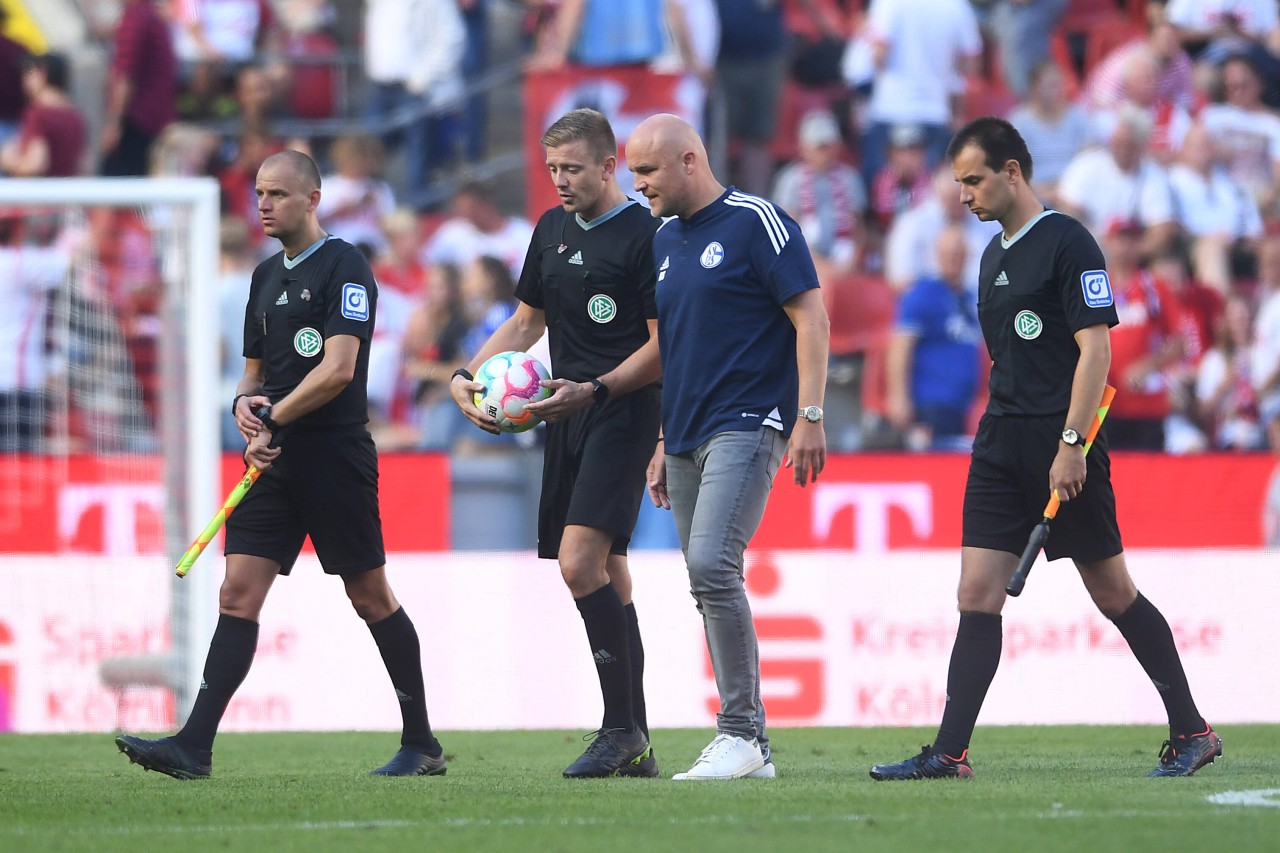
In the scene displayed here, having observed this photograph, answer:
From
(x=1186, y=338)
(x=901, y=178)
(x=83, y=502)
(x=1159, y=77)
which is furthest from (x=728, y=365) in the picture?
(x=1159, y=77)

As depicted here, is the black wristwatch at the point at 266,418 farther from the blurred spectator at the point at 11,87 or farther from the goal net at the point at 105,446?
the blurred spectator at the point at 11,87

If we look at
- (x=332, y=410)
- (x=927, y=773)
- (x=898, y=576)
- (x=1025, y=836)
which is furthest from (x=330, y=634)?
(x=1025, y=836)

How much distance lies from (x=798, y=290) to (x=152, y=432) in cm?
594

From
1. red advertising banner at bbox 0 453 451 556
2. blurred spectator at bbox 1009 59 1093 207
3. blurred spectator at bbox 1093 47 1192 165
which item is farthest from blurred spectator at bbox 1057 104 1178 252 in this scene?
red advertising banner at bbox 0 453 451 556

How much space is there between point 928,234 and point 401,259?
3912 millimetres

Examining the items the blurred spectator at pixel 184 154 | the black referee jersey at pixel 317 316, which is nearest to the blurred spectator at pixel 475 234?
the blurred spectator at pixel 184 154

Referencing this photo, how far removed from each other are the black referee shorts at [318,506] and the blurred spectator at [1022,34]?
10298 mm

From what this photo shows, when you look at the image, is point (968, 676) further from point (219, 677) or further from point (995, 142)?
point (219, 677)

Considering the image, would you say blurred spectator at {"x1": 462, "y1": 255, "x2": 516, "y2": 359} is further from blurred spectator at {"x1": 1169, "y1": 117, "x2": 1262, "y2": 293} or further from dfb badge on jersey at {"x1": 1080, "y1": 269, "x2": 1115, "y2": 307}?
dfb badge on jersey at {"x1": 1080, "y1": 269, "x2": 1115, "y2": 307}

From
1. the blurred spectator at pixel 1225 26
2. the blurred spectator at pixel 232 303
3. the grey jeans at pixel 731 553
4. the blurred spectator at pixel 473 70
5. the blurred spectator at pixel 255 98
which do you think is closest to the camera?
the grey jeans at pixel 731 553

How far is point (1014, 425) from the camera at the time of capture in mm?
6562

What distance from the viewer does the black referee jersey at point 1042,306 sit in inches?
251

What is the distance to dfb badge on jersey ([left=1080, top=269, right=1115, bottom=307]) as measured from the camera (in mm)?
6352

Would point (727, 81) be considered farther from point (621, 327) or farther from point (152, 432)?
point (621, 327)
